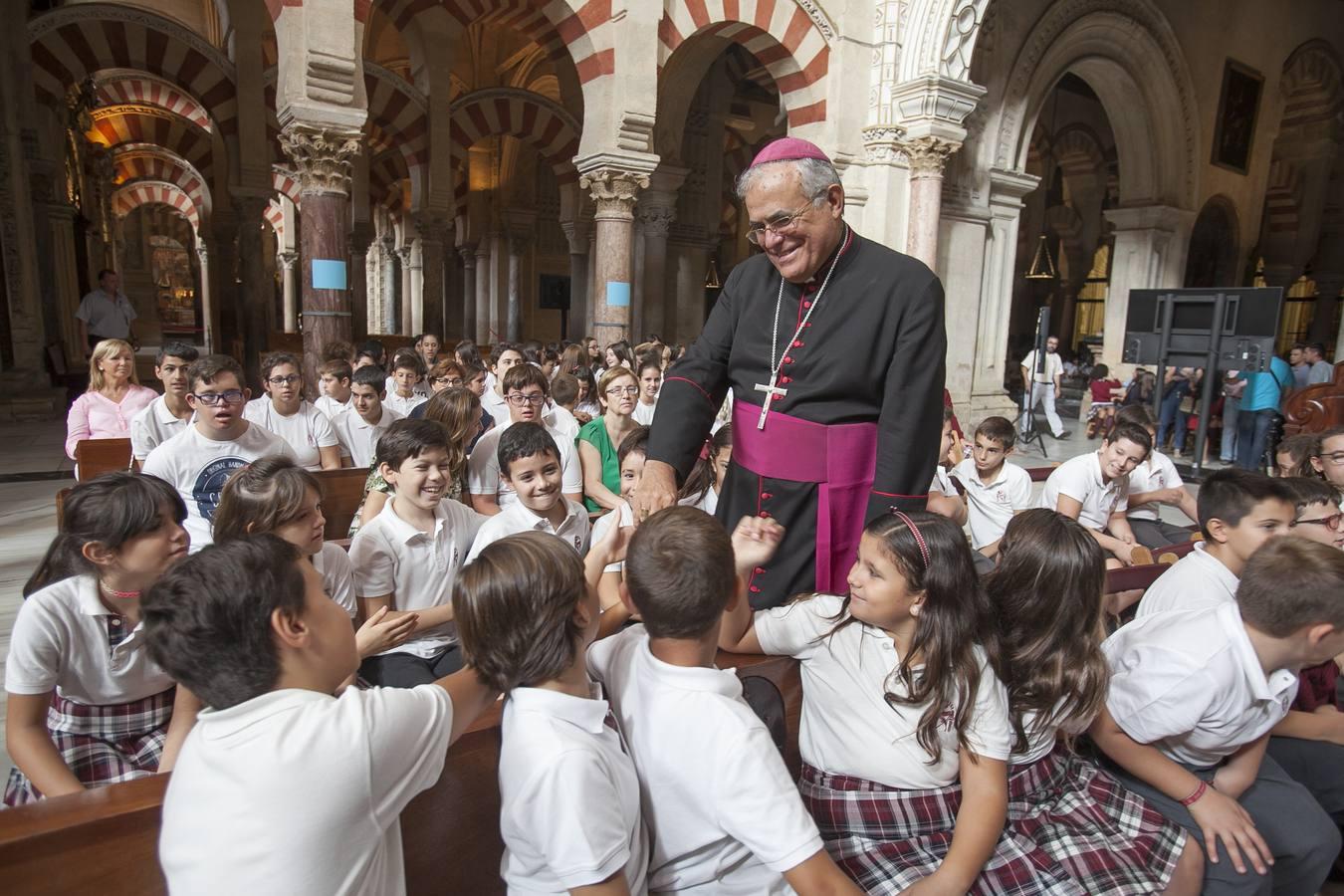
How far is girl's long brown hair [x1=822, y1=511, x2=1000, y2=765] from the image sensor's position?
60.6 inches

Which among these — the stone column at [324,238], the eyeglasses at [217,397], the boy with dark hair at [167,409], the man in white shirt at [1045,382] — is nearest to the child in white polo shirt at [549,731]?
the eyeglasses at [217,397]

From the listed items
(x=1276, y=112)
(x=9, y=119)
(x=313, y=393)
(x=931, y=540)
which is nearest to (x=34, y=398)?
(x=9, y=119)

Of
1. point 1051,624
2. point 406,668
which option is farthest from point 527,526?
point 1051,624

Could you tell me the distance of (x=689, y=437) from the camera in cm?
225

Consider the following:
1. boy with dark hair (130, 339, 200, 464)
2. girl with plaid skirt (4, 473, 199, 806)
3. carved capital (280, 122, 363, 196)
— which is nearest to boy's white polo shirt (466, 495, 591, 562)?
girl with plaid skirt (4, 473, 199, 806)

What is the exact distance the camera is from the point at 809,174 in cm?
196

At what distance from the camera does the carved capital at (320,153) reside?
249 inches

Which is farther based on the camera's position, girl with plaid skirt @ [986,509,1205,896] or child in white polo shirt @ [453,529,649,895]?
girl with plaid skirt @ [986,509,1205,896]

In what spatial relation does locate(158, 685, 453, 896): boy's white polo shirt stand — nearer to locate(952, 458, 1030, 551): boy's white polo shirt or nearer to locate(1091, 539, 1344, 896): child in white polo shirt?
locate(1091, 539, 1344, 896): child in white polo shirt

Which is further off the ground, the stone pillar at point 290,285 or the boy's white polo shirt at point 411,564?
the stone pillar at point 290,285

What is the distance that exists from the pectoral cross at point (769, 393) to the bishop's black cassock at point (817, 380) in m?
0.02

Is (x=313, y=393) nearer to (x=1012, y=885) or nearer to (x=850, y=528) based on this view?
(x=850, y=528)

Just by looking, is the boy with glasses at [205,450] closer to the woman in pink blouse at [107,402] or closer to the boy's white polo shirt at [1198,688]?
the woman in pink blouse at [107,402]

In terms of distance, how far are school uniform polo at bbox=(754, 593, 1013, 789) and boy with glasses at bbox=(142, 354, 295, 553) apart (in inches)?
92.8
